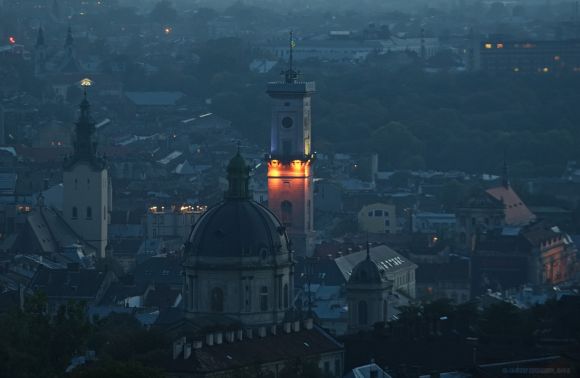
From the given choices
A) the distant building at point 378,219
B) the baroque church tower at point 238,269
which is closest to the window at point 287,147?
the distant building at point 378,219

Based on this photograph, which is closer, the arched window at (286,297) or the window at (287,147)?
the arched window at (286,297)

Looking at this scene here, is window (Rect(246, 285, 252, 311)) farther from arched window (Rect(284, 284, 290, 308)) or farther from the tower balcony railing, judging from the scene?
the tower balcony railing

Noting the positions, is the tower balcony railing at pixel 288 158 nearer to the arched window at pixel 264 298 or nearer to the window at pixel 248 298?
the arched window at pixel 264 298

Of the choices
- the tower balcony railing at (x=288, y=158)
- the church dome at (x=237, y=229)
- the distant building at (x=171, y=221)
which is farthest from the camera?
the distant building at (x=171, y=221)

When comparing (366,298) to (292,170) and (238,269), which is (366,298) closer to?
(238,269)

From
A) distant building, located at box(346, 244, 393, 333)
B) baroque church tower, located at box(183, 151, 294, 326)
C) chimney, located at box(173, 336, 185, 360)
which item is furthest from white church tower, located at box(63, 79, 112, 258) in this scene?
chimney, located at box(173, 336, 185, 360)

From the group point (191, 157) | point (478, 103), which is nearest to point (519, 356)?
point (191, 157)

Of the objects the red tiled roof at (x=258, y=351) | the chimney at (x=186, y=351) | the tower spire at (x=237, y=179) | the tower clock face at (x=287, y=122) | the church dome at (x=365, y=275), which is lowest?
the red tiled roof at (x=258, y=351)
